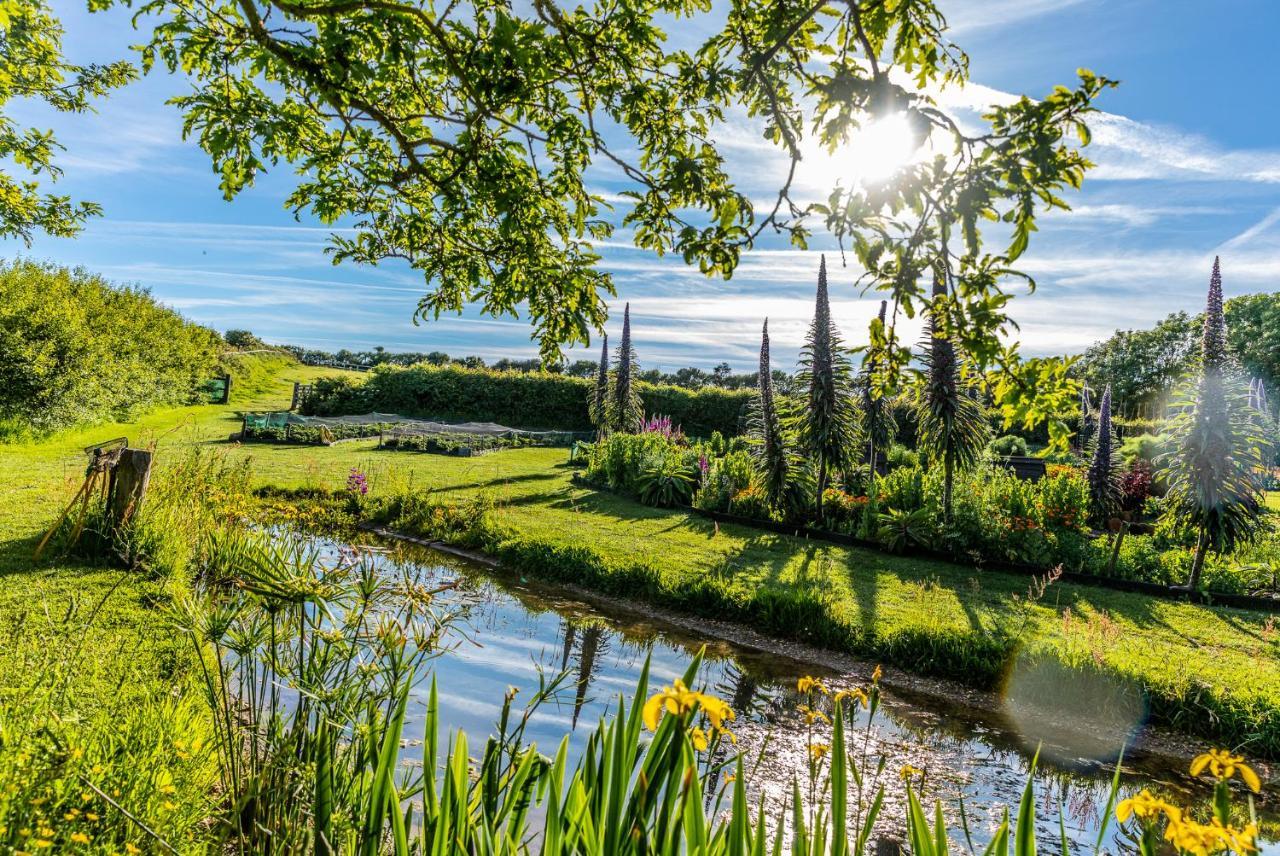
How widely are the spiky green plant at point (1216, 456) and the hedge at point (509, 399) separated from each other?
74.2 feet

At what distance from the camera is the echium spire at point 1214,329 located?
8.95 meters

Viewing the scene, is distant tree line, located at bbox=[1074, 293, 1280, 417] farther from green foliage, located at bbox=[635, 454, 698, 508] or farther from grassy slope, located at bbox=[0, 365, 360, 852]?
grassy slope, located at bbox=[0, 365, 360, 852]

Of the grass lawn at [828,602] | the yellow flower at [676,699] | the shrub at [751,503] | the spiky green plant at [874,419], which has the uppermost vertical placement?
the spiky green plant at [874,419]

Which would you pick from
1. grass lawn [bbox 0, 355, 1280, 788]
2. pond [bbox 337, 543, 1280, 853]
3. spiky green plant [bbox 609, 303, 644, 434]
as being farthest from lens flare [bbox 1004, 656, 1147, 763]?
spiky green plant [bbox 609, 303, 644, 434]

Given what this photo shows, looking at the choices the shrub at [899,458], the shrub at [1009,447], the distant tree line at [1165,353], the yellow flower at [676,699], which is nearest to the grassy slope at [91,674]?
the yellow flower at [676,699]

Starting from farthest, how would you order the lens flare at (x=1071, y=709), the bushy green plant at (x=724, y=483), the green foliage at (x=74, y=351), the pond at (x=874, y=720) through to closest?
the green foliage at (x=74, y=351)
the bushy green plant at (x=724, y=483)
the lens flare at (x=1071, y=709)
the pond at (x=874, y=720)

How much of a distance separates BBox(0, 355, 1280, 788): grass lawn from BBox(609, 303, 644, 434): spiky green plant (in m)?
7.81

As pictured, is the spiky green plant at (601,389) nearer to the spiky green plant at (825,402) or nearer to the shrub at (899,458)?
the shrub at (899,458)

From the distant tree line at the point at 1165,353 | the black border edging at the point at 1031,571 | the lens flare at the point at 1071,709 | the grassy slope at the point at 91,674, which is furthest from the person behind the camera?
the distant tree line at the point at 1165,353

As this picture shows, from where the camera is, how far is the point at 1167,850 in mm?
4160

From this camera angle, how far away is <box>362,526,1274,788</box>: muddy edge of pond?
5408 millimetres

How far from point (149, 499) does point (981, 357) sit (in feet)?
26.8

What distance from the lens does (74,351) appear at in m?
16.1

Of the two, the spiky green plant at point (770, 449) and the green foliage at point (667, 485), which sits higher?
the spiky green plant at point (770, 449)
